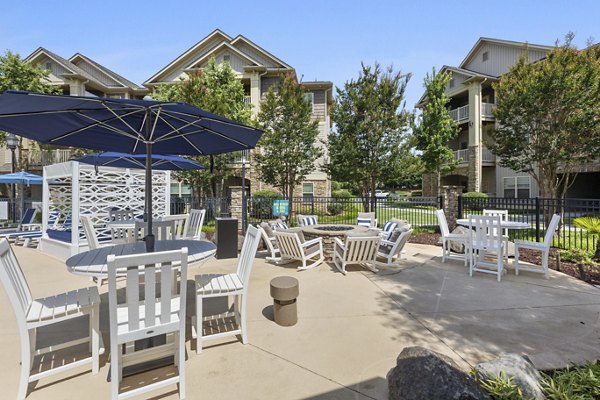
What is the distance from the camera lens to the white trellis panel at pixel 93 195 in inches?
295

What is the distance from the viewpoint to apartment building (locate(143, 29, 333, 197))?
60.6 ft

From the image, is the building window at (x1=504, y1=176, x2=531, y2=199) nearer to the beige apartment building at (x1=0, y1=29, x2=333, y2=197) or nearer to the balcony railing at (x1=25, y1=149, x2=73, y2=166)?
the beige apartment building at (x1=0, y1=29, x2=333, y2=197)

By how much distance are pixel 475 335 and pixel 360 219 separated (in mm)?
6114

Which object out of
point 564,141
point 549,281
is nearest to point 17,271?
point 549,281

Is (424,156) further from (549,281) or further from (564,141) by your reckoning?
(549,281)

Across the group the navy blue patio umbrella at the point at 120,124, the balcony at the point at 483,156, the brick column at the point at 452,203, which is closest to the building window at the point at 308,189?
the brick column at the point at 452,203

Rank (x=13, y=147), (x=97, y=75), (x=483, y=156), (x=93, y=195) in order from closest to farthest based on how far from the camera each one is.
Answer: (x=93, y=195) → (x=13, y=147) → (x=483, y=156) → (x=97, y=75)

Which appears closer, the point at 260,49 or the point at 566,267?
the point at 566,267

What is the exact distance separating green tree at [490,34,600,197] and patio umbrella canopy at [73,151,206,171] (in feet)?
36.8

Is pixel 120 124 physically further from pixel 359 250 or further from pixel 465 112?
pixel 465 112

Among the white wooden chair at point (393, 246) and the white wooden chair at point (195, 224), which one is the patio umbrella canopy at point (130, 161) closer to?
the white wooden chair at point (195, 224)

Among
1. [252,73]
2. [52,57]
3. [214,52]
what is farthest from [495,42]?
[52,57]

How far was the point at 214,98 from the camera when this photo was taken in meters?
12.5

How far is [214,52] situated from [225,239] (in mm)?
15502
